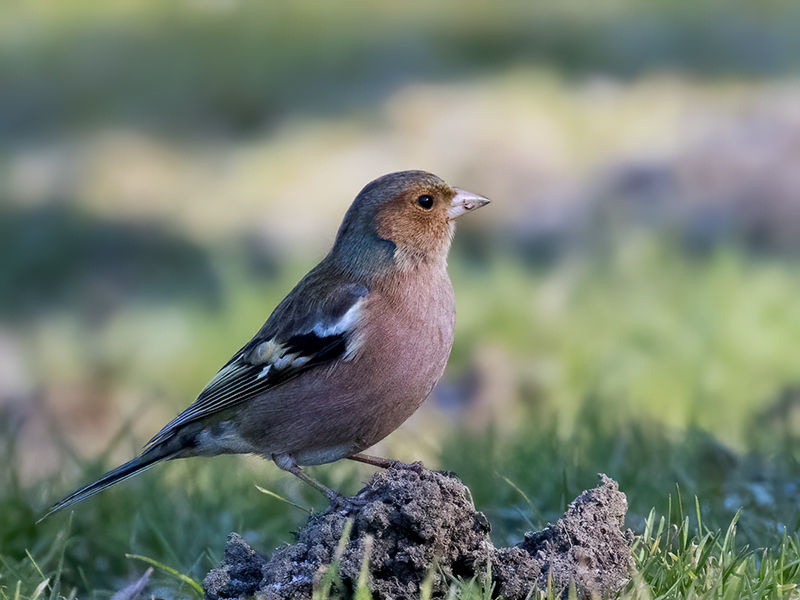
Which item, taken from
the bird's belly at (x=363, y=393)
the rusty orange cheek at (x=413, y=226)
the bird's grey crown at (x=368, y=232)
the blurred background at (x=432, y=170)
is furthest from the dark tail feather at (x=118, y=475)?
the blurred background at (x=432, y=170)

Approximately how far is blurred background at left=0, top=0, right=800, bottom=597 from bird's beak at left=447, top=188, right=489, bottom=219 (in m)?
2.69

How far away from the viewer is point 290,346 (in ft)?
13.1

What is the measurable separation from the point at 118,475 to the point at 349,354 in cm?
100

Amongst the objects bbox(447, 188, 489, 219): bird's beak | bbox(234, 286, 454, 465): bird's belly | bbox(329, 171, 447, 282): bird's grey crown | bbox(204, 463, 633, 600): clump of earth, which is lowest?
bbox(204, 463, 633, 600): clump of earth

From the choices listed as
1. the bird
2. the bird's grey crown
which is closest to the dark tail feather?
the bird

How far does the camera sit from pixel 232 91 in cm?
861

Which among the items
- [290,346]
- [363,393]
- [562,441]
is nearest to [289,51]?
[562,441]

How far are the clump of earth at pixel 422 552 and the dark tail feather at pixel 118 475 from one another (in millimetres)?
1015

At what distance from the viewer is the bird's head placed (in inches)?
161

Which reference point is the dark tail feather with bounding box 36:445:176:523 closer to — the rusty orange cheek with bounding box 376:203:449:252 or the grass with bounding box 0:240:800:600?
the grass with bounding box 0:240:800:600

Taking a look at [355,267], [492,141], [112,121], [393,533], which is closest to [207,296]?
[112,121]

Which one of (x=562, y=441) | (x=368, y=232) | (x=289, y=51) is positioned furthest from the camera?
(x=289, y=51)

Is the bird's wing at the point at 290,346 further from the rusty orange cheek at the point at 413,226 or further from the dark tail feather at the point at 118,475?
the rusty orange cheek at the point at 413,226

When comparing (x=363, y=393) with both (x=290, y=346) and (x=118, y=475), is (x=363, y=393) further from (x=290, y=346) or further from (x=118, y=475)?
(x=118, y=475)
